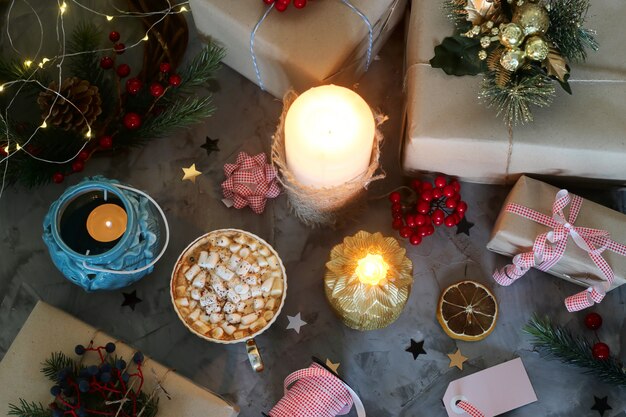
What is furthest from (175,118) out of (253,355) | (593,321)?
(593,321)

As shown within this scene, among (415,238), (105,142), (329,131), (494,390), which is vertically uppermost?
(329,131)

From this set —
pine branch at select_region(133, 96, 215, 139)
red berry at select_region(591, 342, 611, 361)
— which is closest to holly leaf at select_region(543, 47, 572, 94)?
red berry at select_region(591, 342, 611, 361)

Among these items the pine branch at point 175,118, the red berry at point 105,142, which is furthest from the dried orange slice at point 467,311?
the red berry at point 105,142

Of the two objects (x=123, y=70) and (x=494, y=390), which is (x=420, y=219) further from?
(x=123, y=70)

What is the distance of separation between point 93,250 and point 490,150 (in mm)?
607

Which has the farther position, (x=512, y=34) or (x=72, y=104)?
(x=72, y=104)

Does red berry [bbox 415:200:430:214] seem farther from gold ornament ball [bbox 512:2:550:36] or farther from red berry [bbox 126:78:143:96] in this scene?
red berry [bbox 126:78:143:96]

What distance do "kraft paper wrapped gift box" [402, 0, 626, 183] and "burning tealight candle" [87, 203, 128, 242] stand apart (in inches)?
17.7

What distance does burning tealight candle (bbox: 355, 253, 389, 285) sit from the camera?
37.6 inches

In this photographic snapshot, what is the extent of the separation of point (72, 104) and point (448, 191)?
1.97 ft

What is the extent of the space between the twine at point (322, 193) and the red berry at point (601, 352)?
43cm

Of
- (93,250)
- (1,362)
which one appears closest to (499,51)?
(93,250)

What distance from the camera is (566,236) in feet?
3.25

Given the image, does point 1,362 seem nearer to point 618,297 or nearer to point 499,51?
point 499,51
